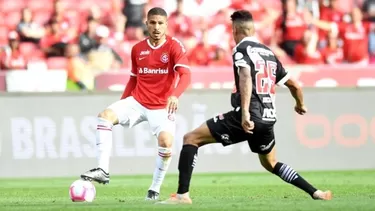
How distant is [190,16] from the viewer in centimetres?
2038

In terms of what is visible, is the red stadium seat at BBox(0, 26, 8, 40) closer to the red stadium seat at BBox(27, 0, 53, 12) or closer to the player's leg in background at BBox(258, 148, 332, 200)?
the red stadium seat at BBox(27, 0, 53, 12)

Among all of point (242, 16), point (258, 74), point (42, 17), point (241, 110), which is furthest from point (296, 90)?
point (42, 17)

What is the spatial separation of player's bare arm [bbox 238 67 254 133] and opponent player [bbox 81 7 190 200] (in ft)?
4.70

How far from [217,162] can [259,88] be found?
22.9ft

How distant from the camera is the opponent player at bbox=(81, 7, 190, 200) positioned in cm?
1081

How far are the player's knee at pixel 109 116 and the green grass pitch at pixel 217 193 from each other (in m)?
0.88

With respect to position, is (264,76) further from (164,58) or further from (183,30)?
(183,30)

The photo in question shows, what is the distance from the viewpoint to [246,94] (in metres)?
9.27

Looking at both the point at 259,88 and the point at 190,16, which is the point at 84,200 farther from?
the point at 190,16

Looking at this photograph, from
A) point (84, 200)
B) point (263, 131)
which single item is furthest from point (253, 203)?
point (84, 200)

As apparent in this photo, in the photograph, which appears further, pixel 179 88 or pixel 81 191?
pixel 179 88

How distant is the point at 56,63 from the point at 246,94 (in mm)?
10594

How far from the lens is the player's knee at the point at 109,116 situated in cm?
1067

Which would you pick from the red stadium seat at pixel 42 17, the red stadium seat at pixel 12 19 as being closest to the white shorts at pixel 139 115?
the red stadium seat at pixel 12 19
